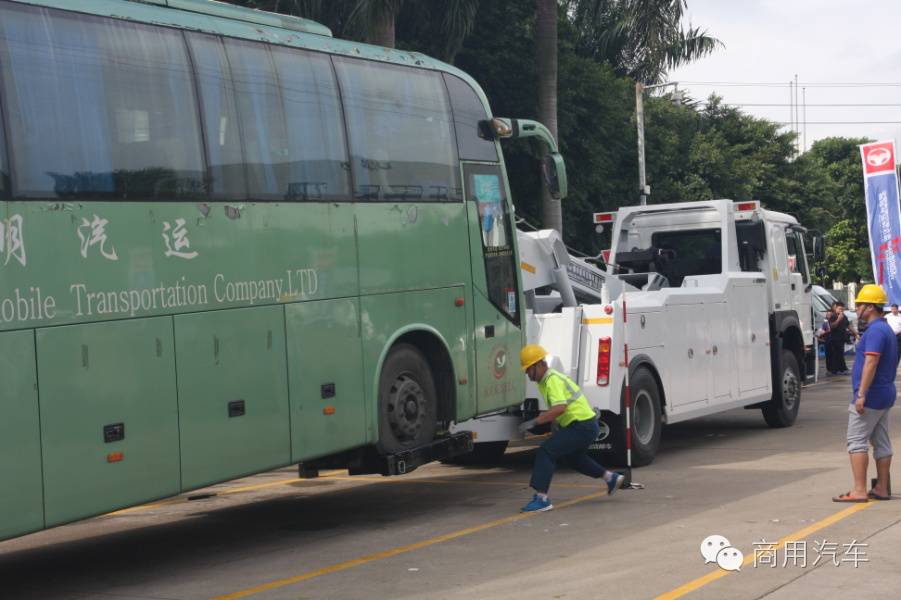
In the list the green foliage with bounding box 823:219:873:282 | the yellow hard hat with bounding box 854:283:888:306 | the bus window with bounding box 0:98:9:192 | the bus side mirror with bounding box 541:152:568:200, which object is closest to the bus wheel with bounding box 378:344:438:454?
the bus side mirror with bounding box 541:152:568:200

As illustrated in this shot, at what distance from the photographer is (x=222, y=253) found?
9.05 meters

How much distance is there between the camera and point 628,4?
78.3 ft

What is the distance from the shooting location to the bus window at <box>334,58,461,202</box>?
10562 mm

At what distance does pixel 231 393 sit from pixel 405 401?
7.45ft

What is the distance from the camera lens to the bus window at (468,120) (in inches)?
472

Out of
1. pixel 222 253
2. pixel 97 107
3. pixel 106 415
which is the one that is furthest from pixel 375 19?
pixel 106 415

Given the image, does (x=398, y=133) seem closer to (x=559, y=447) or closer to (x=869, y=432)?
(x=559, y=447)

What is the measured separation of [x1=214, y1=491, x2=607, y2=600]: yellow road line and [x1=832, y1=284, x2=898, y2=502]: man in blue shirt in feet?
8.23

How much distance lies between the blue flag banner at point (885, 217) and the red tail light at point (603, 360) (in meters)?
22.3

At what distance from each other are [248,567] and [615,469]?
5.39m

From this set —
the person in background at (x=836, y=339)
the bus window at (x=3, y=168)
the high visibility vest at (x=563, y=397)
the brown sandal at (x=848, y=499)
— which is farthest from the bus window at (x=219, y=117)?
the person in background at (x=836, y=339)

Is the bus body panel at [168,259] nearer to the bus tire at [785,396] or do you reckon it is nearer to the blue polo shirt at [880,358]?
the blue polo shirt at [880,358]

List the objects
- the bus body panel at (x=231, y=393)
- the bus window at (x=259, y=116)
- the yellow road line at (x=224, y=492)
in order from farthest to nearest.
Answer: the yellow road line at (x=224, y=492)
the bus window at (x=259, y=116)
the bus body panel at (x=231, y=393)

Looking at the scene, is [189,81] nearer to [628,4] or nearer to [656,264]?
[656,264]
